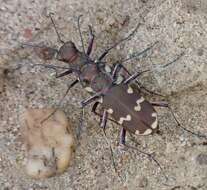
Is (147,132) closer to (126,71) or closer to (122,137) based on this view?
(122,137)

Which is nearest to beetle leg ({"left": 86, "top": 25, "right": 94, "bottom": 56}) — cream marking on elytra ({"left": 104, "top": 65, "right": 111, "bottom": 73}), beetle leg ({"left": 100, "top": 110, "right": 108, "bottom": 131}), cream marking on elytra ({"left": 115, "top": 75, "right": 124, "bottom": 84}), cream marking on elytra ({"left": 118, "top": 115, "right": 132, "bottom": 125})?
cream marking on elytra ({"left": 104, "top": 65, "right": 111, "bottom": 73})

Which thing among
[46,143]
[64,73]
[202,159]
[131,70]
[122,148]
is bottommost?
[202,159]

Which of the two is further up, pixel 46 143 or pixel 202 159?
pixel 46 143

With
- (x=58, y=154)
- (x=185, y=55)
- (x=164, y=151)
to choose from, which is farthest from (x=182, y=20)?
(x=58, y=154)

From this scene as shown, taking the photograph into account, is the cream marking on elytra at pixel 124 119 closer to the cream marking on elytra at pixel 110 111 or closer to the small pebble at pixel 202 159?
the cream marking on elytra at pixel 110 111

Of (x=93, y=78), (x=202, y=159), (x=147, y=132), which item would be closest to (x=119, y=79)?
(x=93, y=78)

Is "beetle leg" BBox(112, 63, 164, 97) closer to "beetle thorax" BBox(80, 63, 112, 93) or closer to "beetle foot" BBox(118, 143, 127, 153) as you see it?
"beetle thorax" BBox(80, 63, 112, 93)
